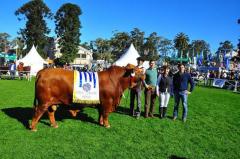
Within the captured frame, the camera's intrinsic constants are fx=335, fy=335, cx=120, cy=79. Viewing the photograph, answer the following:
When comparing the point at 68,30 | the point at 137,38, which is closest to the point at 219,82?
the point at 68,30

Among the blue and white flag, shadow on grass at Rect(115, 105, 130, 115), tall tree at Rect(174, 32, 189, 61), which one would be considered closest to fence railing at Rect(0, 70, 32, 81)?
the blue and white flag

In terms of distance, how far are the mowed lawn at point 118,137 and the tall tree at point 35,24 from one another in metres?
69.6

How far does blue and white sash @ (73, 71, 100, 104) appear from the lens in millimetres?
9531

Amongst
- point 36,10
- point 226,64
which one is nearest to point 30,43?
point 36,10

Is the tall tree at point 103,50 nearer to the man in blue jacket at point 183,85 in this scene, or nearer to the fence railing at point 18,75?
the fence railing at point 18,75

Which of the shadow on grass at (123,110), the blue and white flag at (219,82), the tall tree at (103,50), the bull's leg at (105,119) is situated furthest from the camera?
the tall tree at (103,50)

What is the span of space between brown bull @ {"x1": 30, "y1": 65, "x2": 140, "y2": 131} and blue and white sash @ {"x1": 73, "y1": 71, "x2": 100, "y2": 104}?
0.13m

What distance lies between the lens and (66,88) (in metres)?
9.44

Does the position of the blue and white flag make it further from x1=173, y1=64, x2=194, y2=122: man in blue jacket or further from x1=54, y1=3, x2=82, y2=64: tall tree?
x1=54, y1=3, x2=82, y2=64: tall tree

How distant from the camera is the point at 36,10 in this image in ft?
265

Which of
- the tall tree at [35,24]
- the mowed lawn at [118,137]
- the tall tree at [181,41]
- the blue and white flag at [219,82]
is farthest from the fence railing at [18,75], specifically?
the tall tree at [181,41]

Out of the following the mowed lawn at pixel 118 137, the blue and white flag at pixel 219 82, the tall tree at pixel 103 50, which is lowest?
the mowed lawn at pixel 118 137

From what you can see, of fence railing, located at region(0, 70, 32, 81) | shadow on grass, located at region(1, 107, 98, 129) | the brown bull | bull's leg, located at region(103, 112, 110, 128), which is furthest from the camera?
fence railing, located at region(0, 70, 32, 81)

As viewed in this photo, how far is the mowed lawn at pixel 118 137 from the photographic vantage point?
7516 millimetres
